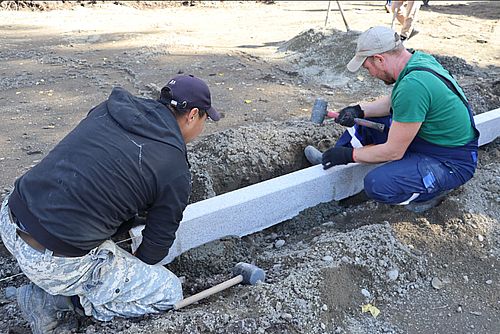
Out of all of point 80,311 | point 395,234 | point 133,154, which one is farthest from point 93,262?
point 395,234

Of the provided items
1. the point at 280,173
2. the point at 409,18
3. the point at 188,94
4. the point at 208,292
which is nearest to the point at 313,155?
the point at 280,173

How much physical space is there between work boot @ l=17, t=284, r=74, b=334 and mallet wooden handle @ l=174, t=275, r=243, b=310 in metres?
0.62

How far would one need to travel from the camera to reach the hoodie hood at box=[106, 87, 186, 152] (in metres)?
2.36

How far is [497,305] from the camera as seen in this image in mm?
3264

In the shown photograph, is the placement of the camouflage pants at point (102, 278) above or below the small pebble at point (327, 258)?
above

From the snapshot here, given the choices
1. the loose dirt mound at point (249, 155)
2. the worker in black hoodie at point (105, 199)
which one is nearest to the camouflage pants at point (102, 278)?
the worker in black hoodie at point (105, 199)

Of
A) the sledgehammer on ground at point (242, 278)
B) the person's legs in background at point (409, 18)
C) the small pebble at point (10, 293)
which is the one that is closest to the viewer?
the sledgehammer on ground at point (242, 278)

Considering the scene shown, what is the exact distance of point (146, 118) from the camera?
2.39m

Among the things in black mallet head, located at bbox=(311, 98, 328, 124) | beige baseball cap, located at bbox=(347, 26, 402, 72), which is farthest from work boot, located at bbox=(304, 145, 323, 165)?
beige baseball cap, located at bbox=(347, 26, 402, 72)

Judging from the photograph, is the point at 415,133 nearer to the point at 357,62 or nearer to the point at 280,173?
the point at 357,62

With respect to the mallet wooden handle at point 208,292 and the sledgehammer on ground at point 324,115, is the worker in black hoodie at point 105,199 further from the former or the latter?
the sledgehammer on ground at point 324,115

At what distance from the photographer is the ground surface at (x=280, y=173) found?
305 centimetres

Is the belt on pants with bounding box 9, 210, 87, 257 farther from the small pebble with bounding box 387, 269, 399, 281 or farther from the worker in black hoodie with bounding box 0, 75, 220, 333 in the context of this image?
the small pebble with bounding box 387, 269, 399, 281

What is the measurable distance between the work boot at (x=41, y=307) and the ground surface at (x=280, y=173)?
170 mm
